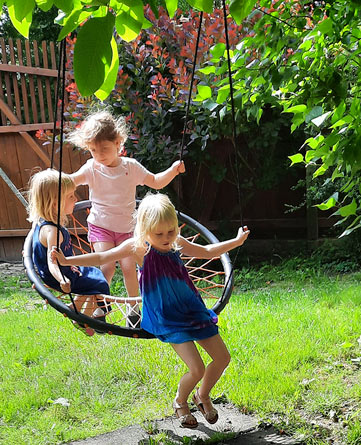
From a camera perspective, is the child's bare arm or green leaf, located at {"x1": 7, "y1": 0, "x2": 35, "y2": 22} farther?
the child's bare arm

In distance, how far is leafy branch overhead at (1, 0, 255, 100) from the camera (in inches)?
42.9

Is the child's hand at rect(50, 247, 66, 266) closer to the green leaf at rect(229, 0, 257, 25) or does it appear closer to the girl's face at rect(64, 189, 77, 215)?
the girl's face at rect(64, 189, 77, 215)

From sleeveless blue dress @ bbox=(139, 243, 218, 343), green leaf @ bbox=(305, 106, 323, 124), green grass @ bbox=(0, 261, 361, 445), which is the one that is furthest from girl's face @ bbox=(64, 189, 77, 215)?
green leaf @ bbox=(305, 106, 323, 124)

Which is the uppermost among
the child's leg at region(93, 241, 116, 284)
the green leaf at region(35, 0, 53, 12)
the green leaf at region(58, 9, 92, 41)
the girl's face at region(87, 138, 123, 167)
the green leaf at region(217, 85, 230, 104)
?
the green leaf at region(35, 0, 53, 12)

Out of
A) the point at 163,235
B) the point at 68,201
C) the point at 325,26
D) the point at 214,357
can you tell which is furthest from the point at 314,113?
the point at 68,201

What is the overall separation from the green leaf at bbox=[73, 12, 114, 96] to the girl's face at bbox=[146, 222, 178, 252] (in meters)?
1.27

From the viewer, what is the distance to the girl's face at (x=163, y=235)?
2.35 metres

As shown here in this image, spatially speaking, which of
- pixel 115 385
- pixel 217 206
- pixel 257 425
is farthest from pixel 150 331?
pixel 217 206

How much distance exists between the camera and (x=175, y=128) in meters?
6.01

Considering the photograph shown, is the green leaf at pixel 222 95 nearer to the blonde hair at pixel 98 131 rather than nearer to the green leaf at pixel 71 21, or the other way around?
the blonde hair at pixel 98 131

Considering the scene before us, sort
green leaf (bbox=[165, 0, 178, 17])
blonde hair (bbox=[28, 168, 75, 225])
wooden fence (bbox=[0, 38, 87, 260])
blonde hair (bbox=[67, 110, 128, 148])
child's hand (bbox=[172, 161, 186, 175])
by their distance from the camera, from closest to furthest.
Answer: green leaf (bbox=[165, 0, 178, 17]), blonde hair (bbox=[28, 168, 75, 225]), child's hand (bbox=[172, 161, 186, 175]), blonde hair (bbox=[67, 110, 128, 148]), wooden fence (bbox=[0, 38, 87, 260])

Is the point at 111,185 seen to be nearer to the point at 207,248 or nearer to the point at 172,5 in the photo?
the point at 207,248

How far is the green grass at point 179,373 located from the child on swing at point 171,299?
22.6 inches

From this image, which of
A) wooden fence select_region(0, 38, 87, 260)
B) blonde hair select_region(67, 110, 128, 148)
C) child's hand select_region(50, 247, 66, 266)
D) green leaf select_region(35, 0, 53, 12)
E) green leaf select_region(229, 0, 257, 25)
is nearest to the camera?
green leaf select_region(35, 0, 53, 12)
